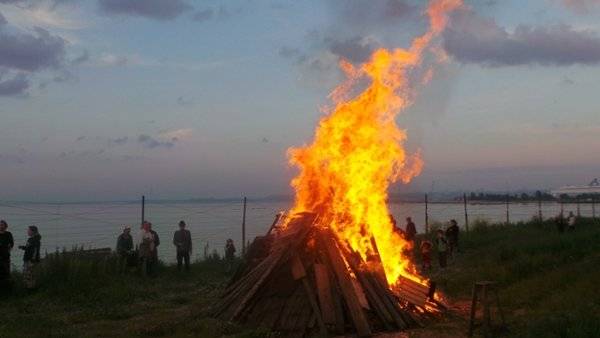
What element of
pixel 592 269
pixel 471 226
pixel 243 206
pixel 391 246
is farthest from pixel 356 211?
pixel 471 226

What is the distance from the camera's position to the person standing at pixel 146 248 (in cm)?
1919

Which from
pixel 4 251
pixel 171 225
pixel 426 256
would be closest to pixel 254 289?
pixel 4 251

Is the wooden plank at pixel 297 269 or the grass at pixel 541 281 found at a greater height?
the wooden plank at pixel 297 269

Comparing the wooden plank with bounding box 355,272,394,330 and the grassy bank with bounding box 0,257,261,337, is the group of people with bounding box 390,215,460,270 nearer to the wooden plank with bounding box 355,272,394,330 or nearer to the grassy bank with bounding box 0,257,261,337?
the grassy bank with bounding box 0,257,261,337

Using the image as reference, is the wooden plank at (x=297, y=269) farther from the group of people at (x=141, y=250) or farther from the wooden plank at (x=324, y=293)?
the group of people at (x=141, y=250)

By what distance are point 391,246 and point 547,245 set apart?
6.32 metres

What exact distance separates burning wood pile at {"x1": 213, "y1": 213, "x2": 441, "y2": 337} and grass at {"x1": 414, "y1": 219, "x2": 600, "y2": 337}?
7.50 feet

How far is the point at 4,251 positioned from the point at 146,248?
4303 millimetres

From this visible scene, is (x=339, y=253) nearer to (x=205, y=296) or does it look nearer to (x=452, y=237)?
(x=205, y=296)


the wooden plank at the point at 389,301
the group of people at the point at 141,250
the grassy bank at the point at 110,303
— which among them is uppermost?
the group of people at the point at 141,250

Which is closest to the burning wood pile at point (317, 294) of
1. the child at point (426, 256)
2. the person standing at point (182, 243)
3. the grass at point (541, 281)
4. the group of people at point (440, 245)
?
the grass at point (541, 281)

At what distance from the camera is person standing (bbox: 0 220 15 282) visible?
1598 cm

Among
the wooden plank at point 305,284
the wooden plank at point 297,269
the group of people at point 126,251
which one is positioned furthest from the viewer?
the group of people at point 126,251

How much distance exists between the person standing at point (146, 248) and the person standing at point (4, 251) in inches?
155
